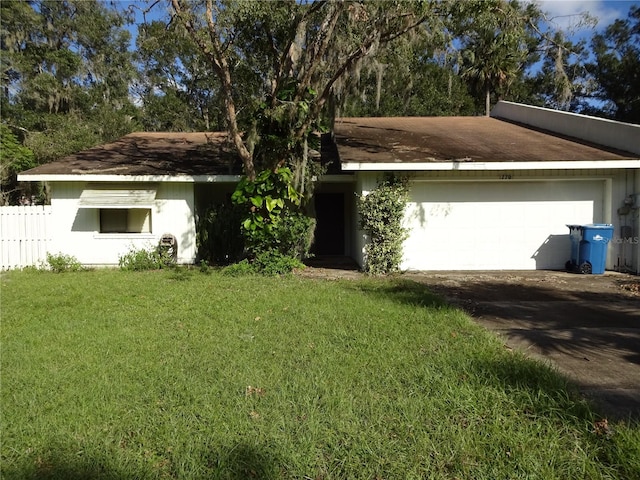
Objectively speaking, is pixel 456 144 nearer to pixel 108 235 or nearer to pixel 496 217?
pixel 496 217

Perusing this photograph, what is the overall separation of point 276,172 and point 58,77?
25.3 m

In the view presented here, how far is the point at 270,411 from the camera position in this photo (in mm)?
3605

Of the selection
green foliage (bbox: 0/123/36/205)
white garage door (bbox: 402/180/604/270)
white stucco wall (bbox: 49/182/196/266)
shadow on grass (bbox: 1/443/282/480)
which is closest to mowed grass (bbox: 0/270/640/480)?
shadow on grass (bbox: 1/443/282/480)

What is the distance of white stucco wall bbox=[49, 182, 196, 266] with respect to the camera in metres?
11.7

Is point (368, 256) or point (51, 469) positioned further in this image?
point (368, 256)

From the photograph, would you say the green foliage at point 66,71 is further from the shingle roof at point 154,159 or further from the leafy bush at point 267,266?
the leafy bush at point 267,266

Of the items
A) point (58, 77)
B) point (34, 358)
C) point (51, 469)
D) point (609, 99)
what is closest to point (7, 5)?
point (58, 77)

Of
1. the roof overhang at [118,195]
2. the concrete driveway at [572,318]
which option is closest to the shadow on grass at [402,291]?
the concrete driveway at [572,318]

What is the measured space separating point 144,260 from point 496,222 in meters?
8.64

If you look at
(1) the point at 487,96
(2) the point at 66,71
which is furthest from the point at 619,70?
(2) the point at 66,71

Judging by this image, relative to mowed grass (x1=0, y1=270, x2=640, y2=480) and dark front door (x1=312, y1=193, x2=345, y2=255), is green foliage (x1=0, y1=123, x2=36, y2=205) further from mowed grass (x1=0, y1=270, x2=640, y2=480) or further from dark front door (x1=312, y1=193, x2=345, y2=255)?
mowed grass (x1=0, y1=270, x2=640, y2=480)

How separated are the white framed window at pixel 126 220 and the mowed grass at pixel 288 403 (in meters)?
6.27

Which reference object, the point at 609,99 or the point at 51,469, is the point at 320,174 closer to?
the point at 51,469

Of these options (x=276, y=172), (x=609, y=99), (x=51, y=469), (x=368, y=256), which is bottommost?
(x=51, y=469)
